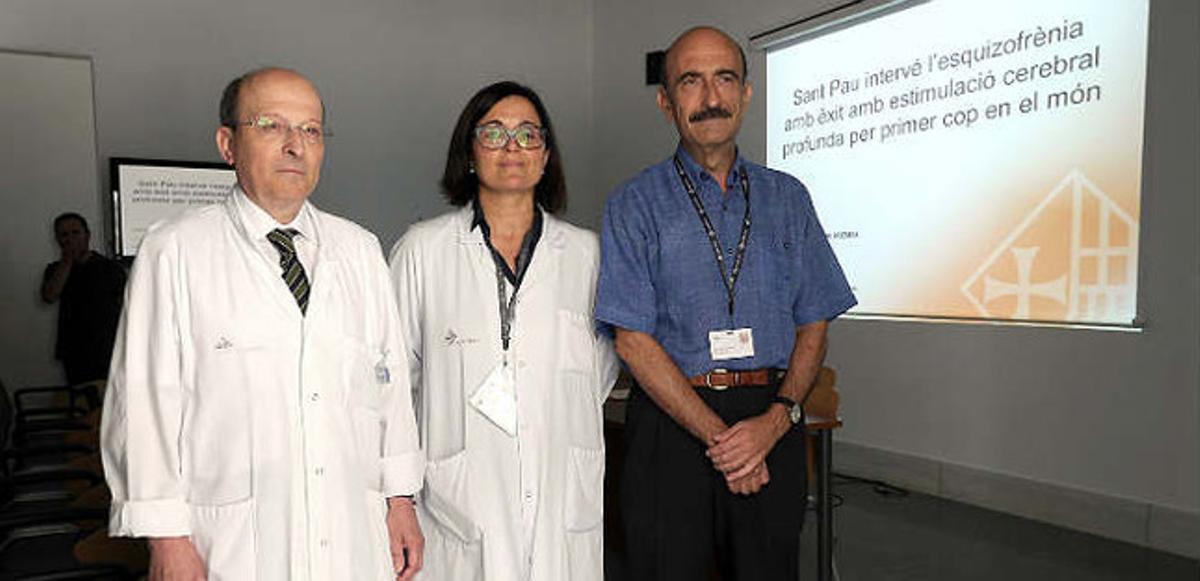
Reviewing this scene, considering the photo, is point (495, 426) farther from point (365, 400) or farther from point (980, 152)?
point (980, 152)

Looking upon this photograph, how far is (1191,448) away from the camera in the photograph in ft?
11.1

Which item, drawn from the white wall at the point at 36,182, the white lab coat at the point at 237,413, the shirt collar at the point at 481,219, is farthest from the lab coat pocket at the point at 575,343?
the white wall at the point at 36,182

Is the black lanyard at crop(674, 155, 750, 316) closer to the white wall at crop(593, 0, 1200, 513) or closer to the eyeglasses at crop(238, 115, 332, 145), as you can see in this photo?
the eyeglasses at crop(238, 115, 332, 145)

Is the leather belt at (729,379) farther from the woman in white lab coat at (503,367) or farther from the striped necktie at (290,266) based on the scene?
the striped necktie at (290,266)

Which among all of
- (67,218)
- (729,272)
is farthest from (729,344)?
(67,218)

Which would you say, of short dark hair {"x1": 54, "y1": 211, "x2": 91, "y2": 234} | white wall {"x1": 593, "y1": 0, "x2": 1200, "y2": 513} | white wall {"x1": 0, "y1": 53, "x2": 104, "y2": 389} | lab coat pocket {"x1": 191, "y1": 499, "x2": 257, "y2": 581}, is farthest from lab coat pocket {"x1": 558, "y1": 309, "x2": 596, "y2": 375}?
white wall {"x1": 0, "y1": 53, "x2": 104, "y2": 389}

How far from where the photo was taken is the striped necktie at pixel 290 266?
146cm

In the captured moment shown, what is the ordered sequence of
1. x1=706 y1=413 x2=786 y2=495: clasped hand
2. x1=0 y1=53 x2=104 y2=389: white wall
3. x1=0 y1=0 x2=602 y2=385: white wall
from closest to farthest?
x1=706 y1=413 x2=786 y2=495: clasped hand, x1=0 y1=53 x2=104 y2=389: white wall, x1=0 y1=0 x2=602 y2=385: white wall

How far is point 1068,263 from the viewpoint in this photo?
3.84m

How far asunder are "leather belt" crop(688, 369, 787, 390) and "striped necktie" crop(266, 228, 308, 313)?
2.59 ft

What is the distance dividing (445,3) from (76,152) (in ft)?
9.88

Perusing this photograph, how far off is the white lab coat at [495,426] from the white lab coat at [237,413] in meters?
0.26

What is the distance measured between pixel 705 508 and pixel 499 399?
49 cm

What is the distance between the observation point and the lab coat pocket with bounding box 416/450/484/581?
67.7 inches
